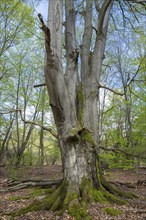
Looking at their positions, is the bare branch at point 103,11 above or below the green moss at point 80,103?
above

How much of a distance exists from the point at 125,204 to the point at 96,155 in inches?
45.5

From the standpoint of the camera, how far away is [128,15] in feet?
21.6

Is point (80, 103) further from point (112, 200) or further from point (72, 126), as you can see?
point (112, 200)

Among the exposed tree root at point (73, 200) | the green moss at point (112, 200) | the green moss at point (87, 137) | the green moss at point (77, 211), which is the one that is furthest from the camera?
the green moss at point (87, 137)

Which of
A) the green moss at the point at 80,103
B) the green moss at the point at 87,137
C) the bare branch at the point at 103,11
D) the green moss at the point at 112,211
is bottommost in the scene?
the green moss at the point at 112,211

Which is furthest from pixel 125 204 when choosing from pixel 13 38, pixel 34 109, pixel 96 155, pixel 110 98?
pixel 110 98

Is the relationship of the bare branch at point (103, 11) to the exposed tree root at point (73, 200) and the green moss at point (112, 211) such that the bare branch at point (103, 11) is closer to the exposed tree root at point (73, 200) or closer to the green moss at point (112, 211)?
the exposed tree root at point (73, 200)

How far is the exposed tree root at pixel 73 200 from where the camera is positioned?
3488mm

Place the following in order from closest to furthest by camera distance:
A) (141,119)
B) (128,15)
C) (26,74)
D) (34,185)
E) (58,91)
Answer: (58,91) → (34,185) → (128,15) → (141,119) → (26,74)

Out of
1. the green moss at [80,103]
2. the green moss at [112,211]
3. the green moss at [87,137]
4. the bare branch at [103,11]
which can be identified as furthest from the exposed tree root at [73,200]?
the bare branch at [103,11]

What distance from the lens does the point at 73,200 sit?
12.0 feet

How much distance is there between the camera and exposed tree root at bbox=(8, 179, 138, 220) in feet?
11.4

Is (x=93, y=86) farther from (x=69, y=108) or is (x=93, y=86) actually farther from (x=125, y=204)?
(x=125, y=204)

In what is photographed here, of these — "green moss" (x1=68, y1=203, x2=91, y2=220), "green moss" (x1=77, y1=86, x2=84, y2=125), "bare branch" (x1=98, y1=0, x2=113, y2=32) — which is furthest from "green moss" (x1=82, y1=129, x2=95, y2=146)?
"bare branch" (x1=98, y1=0, x2=113, y2=32)
